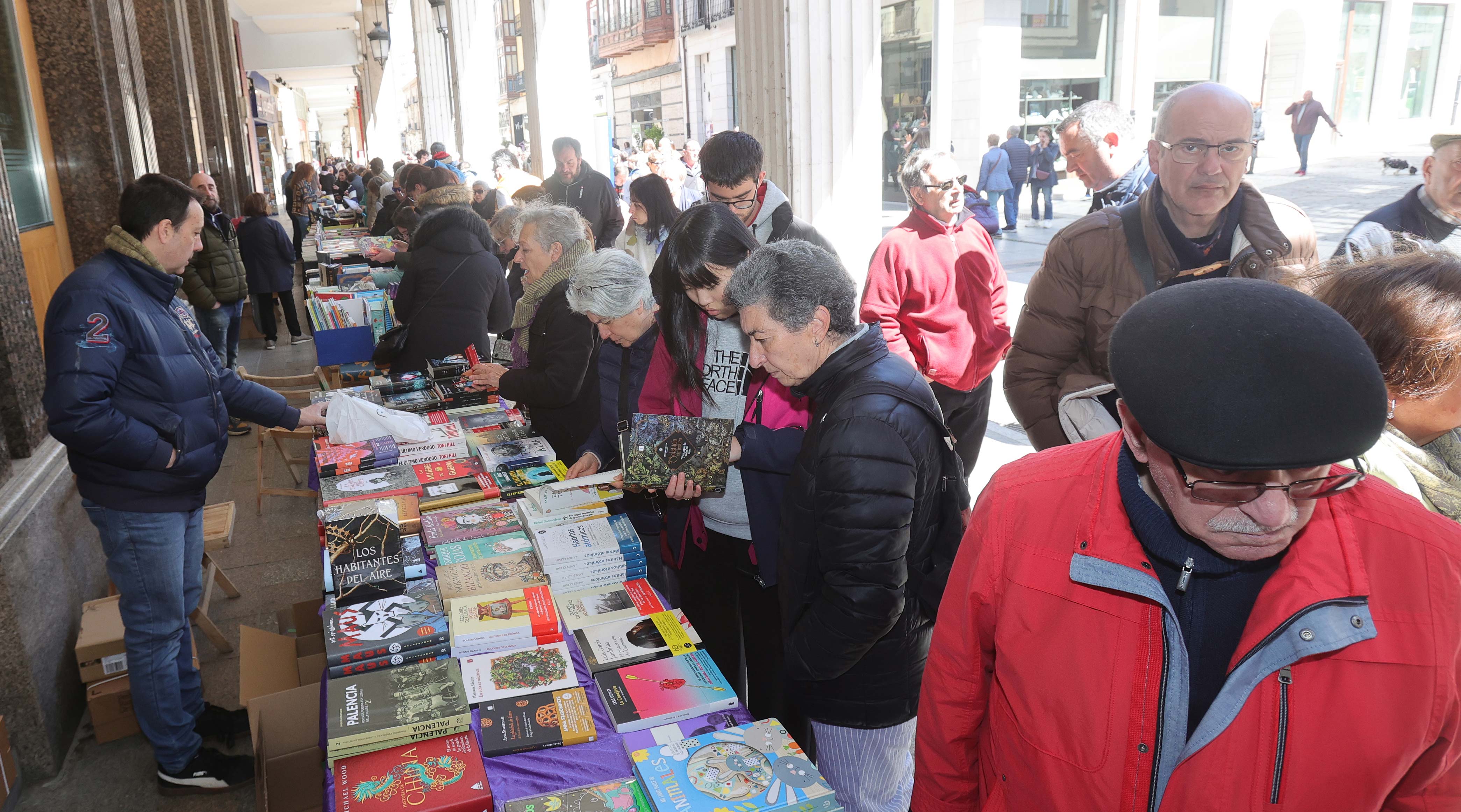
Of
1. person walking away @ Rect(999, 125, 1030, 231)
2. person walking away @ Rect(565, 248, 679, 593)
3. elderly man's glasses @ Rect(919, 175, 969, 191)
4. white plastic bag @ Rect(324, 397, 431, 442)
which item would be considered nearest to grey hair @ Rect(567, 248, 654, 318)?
person walking away @ Rect(565, 248, 679, 593)

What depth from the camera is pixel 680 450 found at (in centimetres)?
228

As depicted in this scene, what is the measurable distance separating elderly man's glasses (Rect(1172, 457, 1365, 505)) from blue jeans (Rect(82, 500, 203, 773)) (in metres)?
2.96

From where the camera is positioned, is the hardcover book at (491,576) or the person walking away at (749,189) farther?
the person walking away at (749,189)

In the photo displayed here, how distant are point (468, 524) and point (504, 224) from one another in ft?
9.86

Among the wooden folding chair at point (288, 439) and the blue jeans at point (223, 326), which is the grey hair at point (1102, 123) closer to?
the wooden folding chair at point (288, 439)

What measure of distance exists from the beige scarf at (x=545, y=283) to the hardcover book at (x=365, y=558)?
1.23 m

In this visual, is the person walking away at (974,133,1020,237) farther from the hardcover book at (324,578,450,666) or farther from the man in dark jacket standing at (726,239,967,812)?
the hardcover book at (324,578,450,666)

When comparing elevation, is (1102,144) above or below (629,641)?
above

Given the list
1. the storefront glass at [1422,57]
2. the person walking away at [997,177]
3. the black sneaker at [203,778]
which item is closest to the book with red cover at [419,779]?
the black sneaker at [203,778]

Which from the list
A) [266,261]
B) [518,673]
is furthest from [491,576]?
[266,261]

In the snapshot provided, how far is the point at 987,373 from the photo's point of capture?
13.3ft

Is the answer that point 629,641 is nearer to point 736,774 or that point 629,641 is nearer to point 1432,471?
point 736,774

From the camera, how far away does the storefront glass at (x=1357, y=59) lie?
24.5m

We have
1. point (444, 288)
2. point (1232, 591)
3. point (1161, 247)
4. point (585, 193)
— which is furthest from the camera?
→ point (585, 193)
